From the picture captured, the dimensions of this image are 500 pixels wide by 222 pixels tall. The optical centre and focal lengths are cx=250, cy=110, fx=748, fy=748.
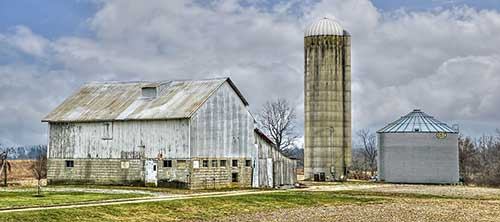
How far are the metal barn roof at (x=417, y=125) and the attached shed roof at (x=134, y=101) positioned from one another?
27.4 metres

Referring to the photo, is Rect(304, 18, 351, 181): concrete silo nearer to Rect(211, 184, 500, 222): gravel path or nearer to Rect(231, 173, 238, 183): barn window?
Rect(231, 173, 238, 183): barn window

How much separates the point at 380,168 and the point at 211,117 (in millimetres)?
30662

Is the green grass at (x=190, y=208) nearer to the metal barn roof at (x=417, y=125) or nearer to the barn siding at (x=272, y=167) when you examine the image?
the barn siding at (x=272, y=167)

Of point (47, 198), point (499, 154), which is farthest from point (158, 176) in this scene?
point (499, 154)

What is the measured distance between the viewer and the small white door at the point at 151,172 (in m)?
54.0

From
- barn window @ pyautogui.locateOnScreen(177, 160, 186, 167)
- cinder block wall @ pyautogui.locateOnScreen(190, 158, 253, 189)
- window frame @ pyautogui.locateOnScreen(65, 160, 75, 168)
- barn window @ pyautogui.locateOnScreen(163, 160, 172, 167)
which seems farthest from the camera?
window frame @ pyautogui.locateOnScreen(65, 160, 75, 168)

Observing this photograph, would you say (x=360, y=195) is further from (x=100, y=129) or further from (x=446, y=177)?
(x=446, y=177)

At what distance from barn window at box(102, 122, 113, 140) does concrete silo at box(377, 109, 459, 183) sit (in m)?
33.6

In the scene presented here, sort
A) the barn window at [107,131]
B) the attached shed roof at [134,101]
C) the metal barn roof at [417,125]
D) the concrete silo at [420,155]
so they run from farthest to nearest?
the metal barn roof at [417,125], the concrete silo at [420,155], the barn window at [107,131], the attached shed roof at [134,101]

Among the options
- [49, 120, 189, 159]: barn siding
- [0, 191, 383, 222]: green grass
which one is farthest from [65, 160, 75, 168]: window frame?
[0, 191, 383, 222]: green grass

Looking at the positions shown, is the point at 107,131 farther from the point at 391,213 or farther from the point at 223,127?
the point at 391,213

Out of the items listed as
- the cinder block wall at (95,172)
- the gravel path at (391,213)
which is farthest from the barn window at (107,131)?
the gravel path at (391,213)

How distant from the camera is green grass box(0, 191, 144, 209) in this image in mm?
36875

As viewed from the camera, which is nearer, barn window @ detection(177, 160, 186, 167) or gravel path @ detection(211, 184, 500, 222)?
gravel path @ detection(211, 184, 500, 222)
